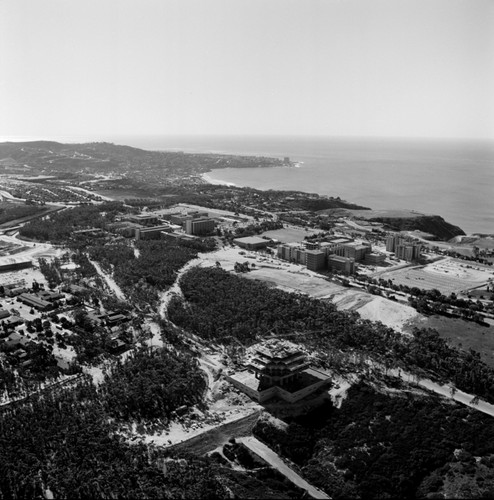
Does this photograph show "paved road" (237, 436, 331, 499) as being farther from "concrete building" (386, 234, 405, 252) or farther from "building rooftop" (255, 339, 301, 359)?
"concrete building" (386, 234, 405, 252)

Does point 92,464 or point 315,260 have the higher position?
point 315,260

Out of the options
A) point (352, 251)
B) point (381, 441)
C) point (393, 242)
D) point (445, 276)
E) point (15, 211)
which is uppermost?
point (15, 211)

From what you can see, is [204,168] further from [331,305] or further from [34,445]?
[34,445]

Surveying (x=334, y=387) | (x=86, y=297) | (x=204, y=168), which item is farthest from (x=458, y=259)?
(x=204, y=168)

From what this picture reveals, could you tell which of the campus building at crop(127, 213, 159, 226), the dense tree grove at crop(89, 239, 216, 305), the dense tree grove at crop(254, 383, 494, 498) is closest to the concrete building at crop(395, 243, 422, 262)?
the dense tree grove at crop(89, 239, 216, 305)

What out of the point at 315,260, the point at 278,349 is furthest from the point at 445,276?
the point at 278,349

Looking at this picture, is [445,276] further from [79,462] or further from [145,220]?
[145,220]
